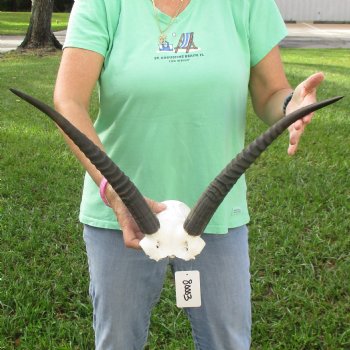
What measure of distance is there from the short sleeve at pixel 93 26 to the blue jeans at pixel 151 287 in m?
0.63

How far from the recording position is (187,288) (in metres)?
1.88

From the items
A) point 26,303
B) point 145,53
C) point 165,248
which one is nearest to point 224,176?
point 165,248

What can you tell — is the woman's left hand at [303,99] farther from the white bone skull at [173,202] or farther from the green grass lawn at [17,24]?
the green grass lawn at [17,24]

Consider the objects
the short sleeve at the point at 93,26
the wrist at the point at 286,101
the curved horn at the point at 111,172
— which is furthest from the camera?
the wrist at the point at 286,101

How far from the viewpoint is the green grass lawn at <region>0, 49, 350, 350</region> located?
11.3ft

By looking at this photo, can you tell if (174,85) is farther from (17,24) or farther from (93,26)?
(17,24)

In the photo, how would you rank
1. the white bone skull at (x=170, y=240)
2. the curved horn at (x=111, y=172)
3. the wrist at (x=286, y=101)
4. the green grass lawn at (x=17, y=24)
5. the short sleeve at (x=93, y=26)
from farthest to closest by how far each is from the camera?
the green grass lawn at (x=17, y=24), the wrist at (x=286, y=101), the short sleeve at (x=93, y=26), the white bone skull at (x=170, y=240), the curved horn at (x=111, y=172)

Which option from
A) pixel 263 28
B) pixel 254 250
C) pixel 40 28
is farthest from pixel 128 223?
pixel 40 28

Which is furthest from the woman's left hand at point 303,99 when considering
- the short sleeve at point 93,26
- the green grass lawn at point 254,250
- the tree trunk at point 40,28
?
the tree trunk at point 40,28

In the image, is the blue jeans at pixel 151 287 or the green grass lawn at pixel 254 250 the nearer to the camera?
the blue jeans at pixel 151 287

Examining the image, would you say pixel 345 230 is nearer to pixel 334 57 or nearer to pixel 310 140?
pixel 310 140

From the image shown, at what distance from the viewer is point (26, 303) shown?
3.64 m

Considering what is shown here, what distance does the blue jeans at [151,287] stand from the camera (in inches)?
80.7

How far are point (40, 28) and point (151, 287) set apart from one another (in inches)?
621
